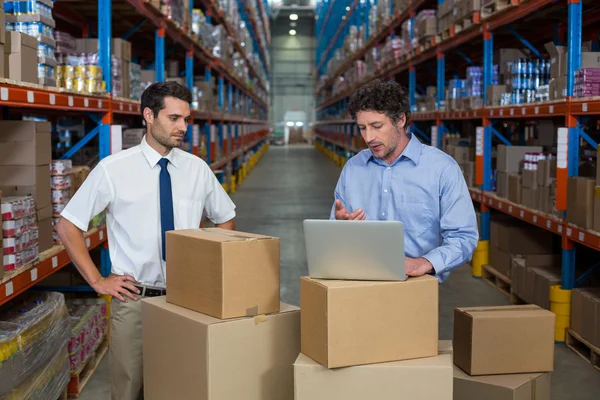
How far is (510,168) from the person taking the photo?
6836mm

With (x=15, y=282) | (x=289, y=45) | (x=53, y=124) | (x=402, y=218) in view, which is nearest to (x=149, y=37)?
(x=53, y=124)

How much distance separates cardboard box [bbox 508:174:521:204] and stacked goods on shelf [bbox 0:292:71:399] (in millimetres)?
4029

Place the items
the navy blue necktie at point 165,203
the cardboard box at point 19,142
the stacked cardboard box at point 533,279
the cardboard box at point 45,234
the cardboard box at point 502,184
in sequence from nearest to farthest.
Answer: the navy blue necktie at point 165,203 → the cardboard box at point 19,142 → the cardboard box at point 45,234 → the stacked cardboard box at point 533,279 → the cardboard box at point 502,184

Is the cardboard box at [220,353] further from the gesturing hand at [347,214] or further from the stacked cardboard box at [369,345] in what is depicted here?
the gesturing hand at [347,214]

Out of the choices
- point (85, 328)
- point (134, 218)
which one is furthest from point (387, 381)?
point (85, 328)

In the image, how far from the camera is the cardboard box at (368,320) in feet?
7.33

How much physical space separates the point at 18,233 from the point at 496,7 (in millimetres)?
4626

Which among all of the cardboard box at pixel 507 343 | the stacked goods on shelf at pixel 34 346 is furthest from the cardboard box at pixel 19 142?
the cardboard box at pixel 507 343

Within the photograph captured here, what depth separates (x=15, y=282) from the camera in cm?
341

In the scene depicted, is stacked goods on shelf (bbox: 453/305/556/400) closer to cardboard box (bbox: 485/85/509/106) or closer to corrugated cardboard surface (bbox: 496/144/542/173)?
corrugated cardboard surface (bbox: 496/144/542/173)

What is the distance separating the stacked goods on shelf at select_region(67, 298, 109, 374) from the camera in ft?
14.1

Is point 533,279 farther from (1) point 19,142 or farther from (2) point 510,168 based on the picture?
(1) point 19,142

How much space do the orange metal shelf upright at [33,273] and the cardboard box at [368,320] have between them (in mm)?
1633

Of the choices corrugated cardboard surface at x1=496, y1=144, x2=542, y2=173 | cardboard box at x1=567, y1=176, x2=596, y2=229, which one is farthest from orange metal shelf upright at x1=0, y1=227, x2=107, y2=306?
corrugated cardboard surface at x1=496, y1=144, x2=542, y2=173
